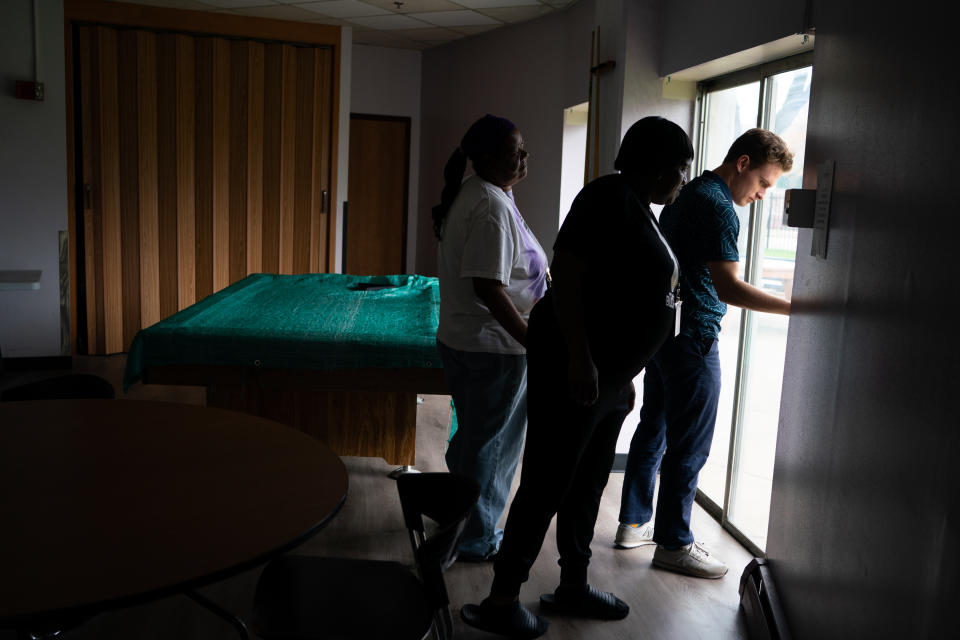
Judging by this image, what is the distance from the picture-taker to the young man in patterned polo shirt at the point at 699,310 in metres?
2.49

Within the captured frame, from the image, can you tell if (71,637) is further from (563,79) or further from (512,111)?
(512,111)

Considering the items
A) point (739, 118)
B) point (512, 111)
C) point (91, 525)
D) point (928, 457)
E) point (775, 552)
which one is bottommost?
point (775, 552)

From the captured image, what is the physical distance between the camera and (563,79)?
533 centimetres

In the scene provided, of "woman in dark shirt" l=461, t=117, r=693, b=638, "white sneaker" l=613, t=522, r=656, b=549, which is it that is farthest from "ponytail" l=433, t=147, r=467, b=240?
"white sneaker" l=613, t=522, r=656, b=549

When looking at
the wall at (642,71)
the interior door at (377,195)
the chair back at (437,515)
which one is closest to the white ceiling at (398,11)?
the interior door at (377,195)

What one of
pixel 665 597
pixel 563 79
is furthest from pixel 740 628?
pixel 563 79

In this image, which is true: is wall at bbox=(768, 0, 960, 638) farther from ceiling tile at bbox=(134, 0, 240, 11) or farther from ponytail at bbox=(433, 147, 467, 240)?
ceiling tile at bbox=(134, 0, 240, 11)

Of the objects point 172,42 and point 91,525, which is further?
point 172,42

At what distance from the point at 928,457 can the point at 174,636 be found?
6.55 ft

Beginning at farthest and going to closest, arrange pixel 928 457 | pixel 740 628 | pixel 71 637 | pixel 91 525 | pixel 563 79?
pixel 563 79 → pixel 740 628 → pixel 71 637 → pixel 91 525 → pixel 928 457

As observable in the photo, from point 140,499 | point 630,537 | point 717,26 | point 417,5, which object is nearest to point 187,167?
point 417,5

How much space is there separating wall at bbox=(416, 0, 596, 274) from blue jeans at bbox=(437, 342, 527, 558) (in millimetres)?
2844

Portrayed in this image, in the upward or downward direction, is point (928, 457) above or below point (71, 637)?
above

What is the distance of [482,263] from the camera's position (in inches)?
92.6
